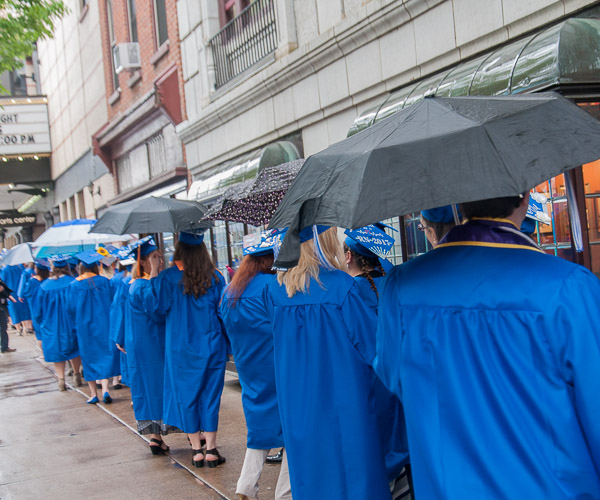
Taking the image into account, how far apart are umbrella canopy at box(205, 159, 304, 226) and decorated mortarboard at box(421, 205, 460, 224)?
239 centimetres

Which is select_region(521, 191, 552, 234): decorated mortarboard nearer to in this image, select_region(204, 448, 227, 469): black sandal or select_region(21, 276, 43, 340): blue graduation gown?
select_region(204, 448, 227, 469): black sandal

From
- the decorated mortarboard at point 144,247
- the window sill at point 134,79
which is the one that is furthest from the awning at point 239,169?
the window sill at point 134,79

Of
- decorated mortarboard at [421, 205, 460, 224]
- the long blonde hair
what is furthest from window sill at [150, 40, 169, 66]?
decorated mortarboard at [421, 205, 460, 224]

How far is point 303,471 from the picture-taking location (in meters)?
3.61

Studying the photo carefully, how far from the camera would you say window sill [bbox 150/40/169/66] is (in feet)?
50.0

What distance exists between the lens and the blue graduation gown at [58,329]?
10.8 metres

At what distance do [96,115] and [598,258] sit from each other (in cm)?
2000

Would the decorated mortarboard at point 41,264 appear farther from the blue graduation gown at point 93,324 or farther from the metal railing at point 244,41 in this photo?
the metal railing at point 244,41

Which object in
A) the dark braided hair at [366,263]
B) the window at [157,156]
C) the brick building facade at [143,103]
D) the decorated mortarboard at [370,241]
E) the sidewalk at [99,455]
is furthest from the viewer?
the window at [157,156]

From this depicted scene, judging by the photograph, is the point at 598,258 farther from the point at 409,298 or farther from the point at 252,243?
the point at 409,298

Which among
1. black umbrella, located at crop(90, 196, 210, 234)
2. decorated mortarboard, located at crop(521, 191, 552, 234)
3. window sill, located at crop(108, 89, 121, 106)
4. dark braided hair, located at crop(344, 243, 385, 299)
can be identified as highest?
window sill, located at crop(108, 89, 121, 106)

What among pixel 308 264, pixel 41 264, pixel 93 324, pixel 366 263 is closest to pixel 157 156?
pixel 41 264

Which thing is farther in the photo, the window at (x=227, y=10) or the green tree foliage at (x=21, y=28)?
the green tree foliage at (x=21, y=28)

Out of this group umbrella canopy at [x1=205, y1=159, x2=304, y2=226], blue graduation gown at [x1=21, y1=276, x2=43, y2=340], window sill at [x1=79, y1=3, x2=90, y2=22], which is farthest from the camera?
window sill at [x1=79, y1=3, x2=90, y2=22]
